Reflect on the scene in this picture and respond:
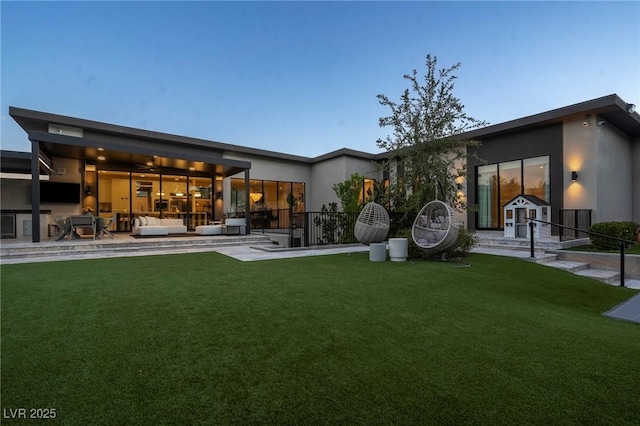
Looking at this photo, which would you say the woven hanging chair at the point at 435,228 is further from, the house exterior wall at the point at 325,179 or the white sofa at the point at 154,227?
the white sofa at the point at 154,227

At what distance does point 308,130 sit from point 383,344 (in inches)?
872

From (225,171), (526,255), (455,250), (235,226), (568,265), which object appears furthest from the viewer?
(225,171)

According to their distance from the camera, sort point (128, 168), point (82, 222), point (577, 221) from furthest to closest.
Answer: point (128, 168) → point (577, 221) → point (82, 222)

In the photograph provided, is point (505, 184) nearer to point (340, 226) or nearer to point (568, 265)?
point (568, 265)

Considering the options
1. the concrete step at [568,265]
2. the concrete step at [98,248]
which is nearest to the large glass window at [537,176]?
the concrete step at [568,265]

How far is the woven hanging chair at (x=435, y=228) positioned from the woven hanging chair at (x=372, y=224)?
118 centimetres

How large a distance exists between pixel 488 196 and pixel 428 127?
637cm

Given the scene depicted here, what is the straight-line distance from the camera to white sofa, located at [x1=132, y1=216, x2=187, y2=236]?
1060 centimetres

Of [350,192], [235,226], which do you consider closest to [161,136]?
[235,226]

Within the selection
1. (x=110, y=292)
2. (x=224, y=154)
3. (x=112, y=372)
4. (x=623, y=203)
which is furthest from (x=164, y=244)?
(x=623, y=203)

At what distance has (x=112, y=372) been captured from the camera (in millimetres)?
2002

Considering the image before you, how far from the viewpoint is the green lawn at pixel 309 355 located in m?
1.69

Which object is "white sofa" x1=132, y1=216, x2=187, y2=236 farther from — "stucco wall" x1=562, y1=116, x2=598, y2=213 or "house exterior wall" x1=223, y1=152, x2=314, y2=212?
"stucco wall" x1=562, y1=116, x2=598, y2=213

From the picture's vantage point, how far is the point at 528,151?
11.5m
